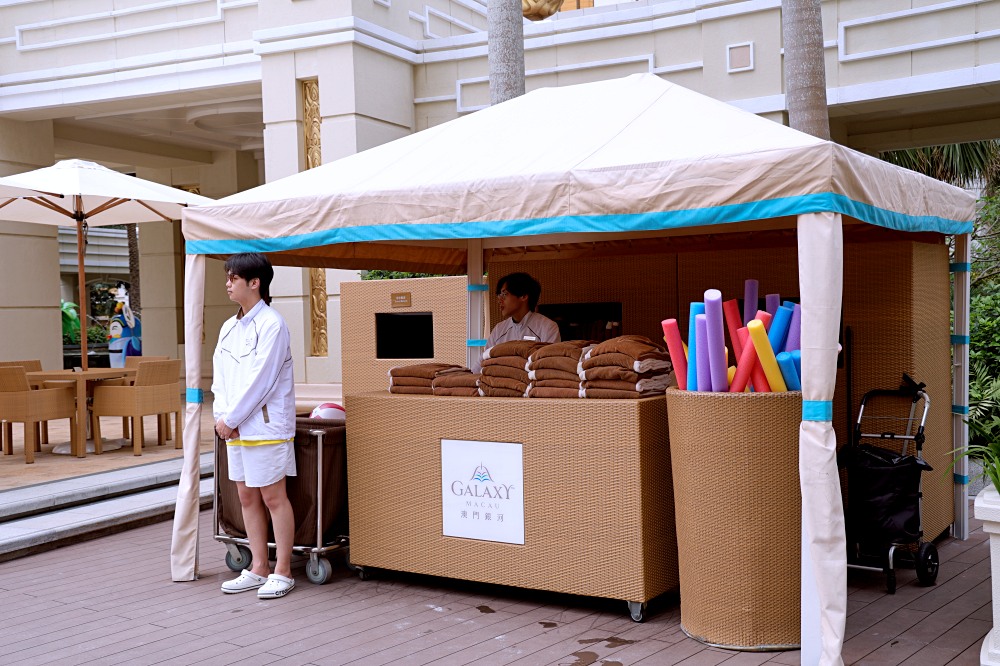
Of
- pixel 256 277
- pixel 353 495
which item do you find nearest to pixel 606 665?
pixel 353 495

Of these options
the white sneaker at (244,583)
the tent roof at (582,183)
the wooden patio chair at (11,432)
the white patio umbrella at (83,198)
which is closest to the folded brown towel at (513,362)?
the tent roof at (582,183)

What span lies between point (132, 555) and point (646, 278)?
170 inches

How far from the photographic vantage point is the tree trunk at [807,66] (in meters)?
8.76

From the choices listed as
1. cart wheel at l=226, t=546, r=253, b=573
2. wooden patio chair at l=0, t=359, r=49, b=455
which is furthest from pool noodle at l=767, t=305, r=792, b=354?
wooden patio chair at l=0, t=359, r=49, b=455

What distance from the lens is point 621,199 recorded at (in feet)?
16.4

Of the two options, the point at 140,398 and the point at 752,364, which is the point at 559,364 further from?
the point at 140,398

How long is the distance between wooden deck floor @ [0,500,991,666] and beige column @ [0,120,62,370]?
33.1 feet

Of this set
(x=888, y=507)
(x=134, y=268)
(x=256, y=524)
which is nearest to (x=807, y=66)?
(x=888, y=507)

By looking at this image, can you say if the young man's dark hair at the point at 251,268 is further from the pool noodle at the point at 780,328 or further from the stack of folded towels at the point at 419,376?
the pool noodle at the point at 780,328

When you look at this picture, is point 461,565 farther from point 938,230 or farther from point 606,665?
point 938,230

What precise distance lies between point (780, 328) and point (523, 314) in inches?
100

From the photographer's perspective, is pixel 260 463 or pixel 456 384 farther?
pixel 456 384

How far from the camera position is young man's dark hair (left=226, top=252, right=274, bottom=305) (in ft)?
19.7

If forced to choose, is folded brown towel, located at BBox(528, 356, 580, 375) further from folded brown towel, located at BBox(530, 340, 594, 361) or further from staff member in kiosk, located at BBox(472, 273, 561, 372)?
staff member in kiosk, located at BBox(472, 273, 561, 372)
